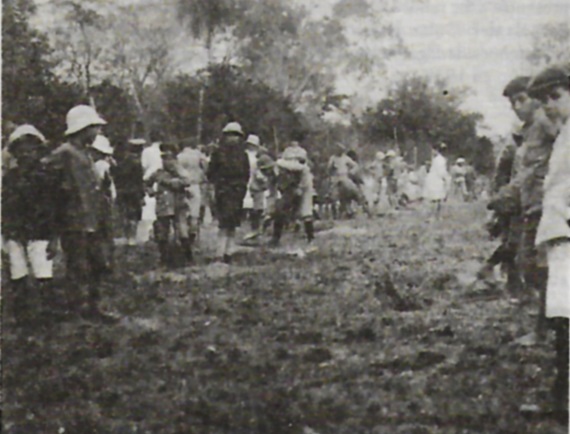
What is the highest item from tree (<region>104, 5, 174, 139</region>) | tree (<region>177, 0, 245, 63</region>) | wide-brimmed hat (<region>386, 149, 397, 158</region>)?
tree (<region>177, 0, 245, 63</region>)

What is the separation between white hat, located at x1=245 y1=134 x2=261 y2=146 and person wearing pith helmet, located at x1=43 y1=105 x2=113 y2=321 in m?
0.50

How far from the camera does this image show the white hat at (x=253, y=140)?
3.04 m

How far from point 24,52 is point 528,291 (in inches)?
75.0

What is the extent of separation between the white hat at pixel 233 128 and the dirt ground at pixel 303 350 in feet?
Answer: 1.43

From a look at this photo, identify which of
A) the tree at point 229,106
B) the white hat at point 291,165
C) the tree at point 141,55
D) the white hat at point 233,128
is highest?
the tree at point 141,55

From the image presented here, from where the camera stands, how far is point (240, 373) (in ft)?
9.17

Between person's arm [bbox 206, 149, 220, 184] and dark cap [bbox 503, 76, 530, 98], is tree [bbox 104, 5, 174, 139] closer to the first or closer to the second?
person's arm [bbox 206, 149, 220, 184]

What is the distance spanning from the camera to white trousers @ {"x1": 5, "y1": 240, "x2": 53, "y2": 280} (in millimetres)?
2994

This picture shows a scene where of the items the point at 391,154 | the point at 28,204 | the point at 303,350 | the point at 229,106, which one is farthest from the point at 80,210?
the point at 391,154

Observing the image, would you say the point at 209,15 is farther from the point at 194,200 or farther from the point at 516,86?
the point at 516,86

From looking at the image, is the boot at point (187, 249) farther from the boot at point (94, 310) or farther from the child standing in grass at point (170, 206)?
the boot at point (94, 310)

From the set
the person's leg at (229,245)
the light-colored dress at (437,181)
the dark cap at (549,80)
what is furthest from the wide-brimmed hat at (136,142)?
the dark cap at (549,80)

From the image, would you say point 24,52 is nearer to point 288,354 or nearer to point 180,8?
point 180,8

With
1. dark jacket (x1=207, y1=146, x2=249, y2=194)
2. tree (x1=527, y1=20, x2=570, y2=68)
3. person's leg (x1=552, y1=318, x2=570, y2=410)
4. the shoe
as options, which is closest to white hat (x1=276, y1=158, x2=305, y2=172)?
dark jacket (x1=207, y1=146, x2=249, y2=194)
